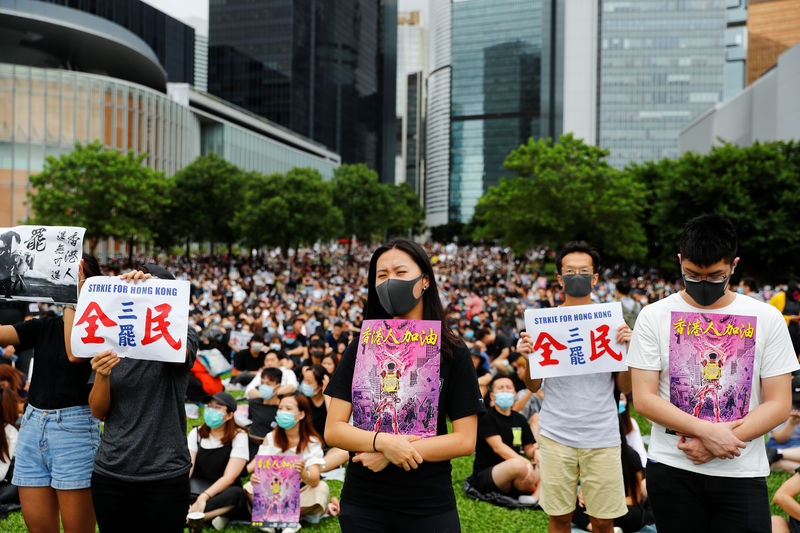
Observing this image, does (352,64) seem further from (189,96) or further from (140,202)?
(140,202)

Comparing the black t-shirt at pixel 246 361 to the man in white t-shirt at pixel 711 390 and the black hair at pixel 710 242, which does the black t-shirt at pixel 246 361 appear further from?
the black hair at pixel 710 242

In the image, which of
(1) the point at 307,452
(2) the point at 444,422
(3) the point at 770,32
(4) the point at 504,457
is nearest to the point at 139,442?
(2) the point at 444,422

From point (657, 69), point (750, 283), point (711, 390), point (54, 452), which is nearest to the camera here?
point (711, 390)

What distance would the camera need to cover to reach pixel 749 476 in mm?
2609

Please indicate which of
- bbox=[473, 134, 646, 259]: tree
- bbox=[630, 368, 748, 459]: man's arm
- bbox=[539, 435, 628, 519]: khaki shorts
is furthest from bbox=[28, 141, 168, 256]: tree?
bbox=[630, 368, 748, 459]: man's arm

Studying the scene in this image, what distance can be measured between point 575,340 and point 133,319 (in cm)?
264

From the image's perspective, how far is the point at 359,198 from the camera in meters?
52.1

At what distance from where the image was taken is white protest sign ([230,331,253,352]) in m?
12.6

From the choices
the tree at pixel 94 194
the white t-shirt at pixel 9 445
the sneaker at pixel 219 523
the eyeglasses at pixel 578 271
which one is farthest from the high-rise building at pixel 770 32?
the white t-shirt at pixel 9 445

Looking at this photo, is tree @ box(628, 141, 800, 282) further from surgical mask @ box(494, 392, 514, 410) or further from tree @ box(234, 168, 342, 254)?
surgical mask @ box(494, 392, 514, 410)

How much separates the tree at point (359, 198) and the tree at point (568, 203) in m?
17.3

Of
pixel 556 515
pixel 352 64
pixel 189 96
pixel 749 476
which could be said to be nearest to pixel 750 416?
pixel 749 476

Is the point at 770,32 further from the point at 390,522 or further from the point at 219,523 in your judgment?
the point at 390,522

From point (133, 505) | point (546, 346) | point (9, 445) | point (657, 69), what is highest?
point (657, 69)
